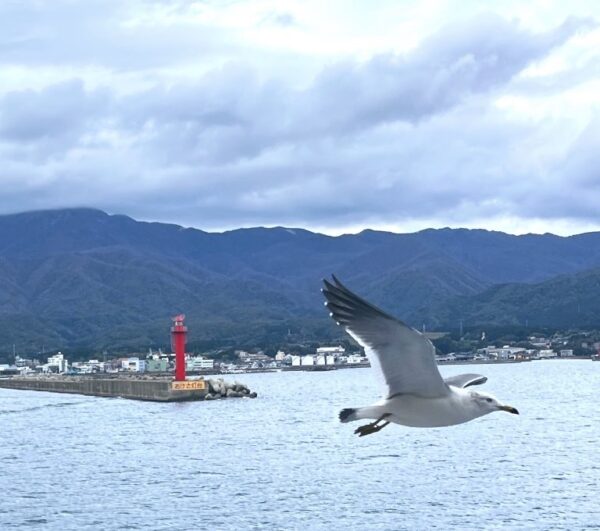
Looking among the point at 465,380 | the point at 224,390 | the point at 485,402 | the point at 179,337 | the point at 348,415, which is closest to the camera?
the point at 348,415

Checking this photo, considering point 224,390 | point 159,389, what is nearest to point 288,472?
point 159,389

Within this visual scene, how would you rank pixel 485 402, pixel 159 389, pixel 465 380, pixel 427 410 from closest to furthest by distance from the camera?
1. pixel 485 402
2. pixel 427 410
3. pixel 465 380
4. pixel 159 389

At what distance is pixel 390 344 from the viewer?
8.93 meters

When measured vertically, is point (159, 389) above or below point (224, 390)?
above

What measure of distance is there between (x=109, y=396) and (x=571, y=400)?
5702 centimetres

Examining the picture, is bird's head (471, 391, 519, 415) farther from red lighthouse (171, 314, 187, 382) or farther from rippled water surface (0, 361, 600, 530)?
red lighthouse (171, 314, 187, 382)

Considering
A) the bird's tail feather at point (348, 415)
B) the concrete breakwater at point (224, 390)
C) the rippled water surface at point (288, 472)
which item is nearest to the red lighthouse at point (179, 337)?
the concrete breakwater at point (224, 390)

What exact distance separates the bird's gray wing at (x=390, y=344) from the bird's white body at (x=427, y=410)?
6 cm

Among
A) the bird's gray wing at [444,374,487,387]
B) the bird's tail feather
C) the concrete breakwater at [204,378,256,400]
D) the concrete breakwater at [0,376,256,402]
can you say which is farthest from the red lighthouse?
the bird's tail feather

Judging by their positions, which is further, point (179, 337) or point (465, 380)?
point (179, 337)

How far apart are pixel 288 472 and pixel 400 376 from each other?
57.0 meters

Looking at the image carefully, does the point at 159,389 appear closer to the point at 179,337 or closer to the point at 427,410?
the point at 179,337

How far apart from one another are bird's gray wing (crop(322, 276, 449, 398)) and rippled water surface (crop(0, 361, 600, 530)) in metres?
37.3

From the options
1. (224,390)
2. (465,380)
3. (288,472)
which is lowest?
(288,472)
